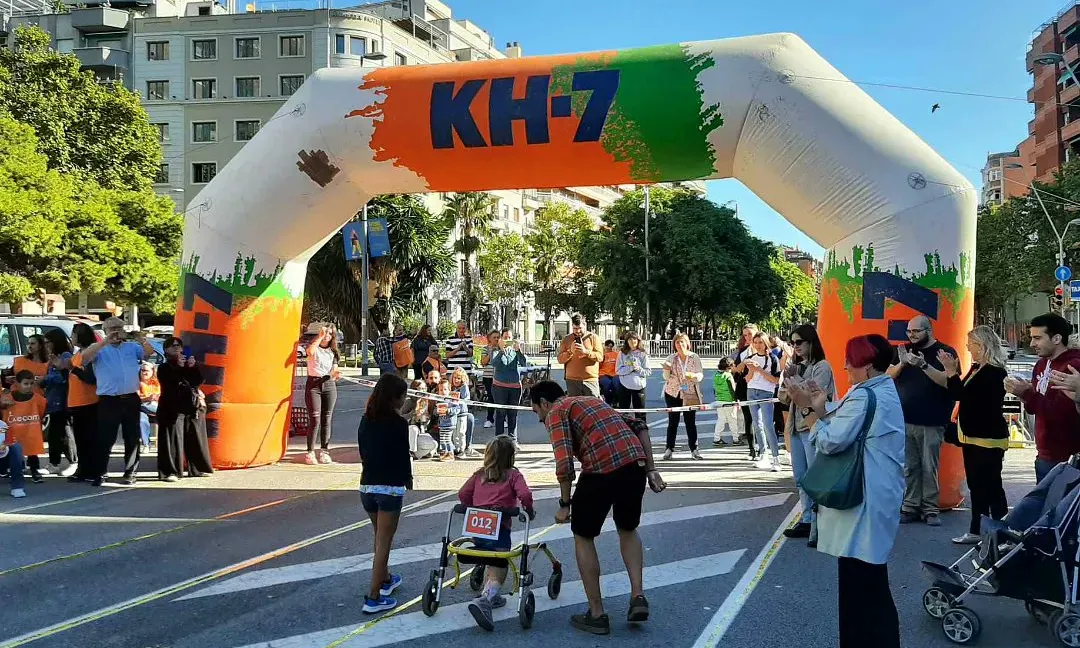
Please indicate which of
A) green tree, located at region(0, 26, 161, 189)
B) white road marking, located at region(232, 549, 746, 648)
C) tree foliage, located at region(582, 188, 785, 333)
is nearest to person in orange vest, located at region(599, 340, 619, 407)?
white road marking, located at region(232, 549, 746, 648)

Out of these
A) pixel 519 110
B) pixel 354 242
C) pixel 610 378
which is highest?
pixel 354 242

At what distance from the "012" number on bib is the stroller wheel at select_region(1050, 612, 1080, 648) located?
3.17m

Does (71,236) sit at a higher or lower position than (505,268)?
lower

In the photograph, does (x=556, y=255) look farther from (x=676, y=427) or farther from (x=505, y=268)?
(x=676, y=427)

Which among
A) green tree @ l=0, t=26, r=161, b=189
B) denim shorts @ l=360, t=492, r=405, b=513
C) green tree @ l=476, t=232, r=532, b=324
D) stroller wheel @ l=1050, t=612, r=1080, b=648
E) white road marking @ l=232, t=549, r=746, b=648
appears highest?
green tree @ l=0, t=26, r=161, b=189

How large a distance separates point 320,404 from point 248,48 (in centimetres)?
4795

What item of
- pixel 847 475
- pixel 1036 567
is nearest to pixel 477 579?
pixel 847 475

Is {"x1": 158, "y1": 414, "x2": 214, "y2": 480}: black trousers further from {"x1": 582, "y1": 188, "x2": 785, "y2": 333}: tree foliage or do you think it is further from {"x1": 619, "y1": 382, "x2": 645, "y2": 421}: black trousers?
{"x1": 582, "y1": 188, "x2": 785, "y2": 333}: tree foliage

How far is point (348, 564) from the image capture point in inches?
248

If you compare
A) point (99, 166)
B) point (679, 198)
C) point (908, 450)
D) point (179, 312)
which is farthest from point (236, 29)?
point (908, 450)

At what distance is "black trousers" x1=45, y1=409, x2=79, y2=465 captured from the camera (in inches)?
422

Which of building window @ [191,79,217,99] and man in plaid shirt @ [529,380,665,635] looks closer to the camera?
man in plaid shirt @ [529,380,665,635]

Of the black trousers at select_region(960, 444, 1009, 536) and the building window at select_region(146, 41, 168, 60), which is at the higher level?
the building window at select_region(146, 41, 168, 60)

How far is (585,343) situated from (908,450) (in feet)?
14.5
